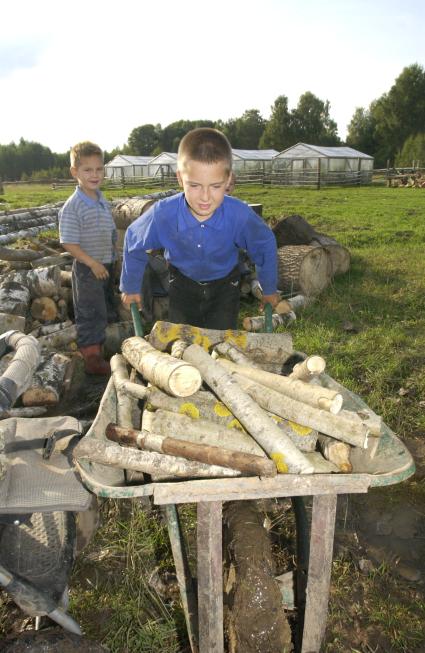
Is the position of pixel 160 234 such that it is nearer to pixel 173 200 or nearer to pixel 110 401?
pixel 173 200

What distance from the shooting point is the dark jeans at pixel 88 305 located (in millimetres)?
4625

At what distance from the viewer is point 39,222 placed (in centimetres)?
1392

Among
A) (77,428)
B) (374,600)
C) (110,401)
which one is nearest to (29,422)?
(77,428)

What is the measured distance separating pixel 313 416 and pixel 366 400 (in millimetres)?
2536

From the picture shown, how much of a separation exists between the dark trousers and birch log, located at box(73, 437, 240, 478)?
1968 millimetres

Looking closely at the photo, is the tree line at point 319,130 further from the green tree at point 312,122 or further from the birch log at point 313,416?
the birch log at point 313,416

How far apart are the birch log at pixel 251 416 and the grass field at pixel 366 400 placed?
4.11ft

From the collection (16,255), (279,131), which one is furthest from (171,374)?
(279,131)

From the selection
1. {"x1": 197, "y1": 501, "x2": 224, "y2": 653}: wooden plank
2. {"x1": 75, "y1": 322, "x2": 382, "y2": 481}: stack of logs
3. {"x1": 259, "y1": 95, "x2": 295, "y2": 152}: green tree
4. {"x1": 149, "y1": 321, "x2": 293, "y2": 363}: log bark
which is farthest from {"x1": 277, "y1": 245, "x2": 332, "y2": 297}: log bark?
{"x1": 259, "y1": 95, "x2": 295, "y2": 152}: green tree

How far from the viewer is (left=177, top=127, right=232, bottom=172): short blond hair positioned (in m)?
2.49

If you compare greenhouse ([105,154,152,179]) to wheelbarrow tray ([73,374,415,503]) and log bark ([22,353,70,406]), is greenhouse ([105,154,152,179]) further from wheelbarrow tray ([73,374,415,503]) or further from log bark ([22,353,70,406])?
wheelbarrow tray ([73,374,415,503])

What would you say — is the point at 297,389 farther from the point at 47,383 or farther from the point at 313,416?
the point at 47,383

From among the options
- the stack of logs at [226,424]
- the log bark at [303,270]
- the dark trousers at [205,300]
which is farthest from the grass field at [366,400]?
the dark trousers at [205,300]

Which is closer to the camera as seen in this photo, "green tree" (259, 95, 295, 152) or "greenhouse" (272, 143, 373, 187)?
"greenhouse" (272, 143, 373, 187)
